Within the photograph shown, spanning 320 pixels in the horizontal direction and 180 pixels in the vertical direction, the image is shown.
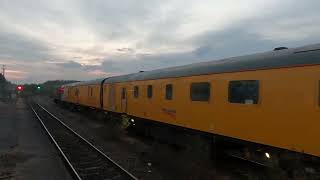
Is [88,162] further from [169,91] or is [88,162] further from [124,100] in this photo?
[124,100]

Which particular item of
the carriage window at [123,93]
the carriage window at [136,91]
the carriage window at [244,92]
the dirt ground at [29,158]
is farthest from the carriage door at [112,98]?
the carriage window at [244,92]

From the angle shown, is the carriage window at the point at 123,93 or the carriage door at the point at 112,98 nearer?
the carriage window at the point at 123,93

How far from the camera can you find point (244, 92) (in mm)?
11625

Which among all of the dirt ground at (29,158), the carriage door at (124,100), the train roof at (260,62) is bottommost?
the dirt ground at (29,158)

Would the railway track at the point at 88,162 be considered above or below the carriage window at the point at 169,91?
below

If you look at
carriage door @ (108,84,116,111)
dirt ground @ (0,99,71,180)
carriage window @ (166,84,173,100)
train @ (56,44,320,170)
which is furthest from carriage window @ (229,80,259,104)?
carriage door @ (108,84,116,111)

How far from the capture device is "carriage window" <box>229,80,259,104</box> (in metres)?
11.2

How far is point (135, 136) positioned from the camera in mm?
22781

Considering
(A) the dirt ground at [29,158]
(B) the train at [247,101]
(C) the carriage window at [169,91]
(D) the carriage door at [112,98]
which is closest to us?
(B) the train at [247,101]

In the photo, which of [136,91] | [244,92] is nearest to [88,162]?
[244,92]

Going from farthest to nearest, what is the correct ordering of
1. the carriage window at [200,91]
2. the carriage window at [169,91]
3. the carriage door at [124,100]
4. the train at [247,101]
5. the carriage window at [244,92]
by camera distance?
the carriage door at [124,100], the carriage window at [169,91], the carriage window at [200,91], the carriage window at [244,92], the train at [247,101]

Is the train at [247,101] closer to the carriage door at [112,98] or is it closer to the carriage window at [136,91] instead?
the carriage window at [136,91]

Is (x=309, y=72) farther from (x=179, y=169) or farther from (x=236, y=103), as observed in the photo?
(x=179, y=169)

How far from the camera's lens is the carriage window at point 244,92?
1123cm
